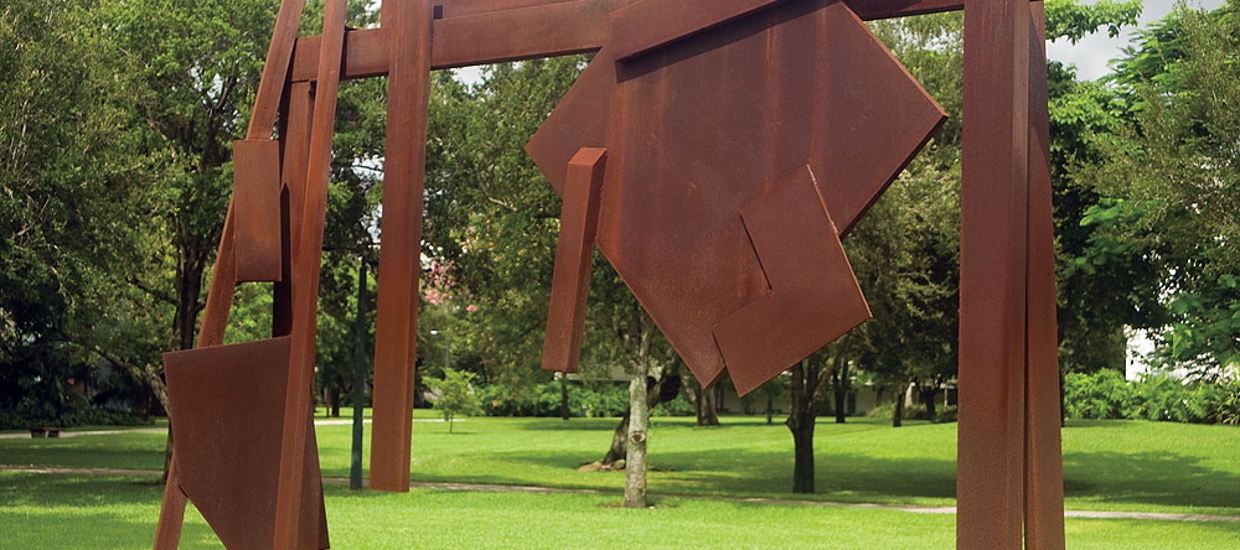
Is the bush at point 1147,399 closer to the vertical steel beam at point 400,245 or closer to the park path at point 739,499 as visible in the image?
the park path at point 739,499

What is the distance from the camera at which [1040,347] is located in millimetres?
4980

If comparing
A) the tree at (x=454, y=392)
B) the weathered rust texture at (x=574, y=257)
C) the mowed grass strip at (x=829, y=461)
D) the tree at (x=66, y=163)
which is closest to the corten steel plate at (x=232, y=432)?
the weathered rust texture at (x=574, y=257)

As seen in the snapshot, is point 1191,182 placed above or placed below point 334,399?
above

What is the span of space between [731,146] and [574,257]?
2.70ft

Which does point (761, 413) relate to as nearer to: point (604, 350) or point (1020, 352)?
point (604, 350)

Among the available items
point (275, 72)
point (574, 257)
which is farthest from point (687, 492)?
point (574, 257)

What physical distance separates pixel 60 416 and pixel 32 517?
2743 centimetres

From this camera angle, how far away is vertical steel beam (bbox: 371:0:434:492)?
19.2 ft

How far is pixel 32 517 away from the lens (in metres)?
18.3

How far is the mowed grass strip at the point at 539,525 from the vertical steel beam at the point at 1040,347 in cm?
1107

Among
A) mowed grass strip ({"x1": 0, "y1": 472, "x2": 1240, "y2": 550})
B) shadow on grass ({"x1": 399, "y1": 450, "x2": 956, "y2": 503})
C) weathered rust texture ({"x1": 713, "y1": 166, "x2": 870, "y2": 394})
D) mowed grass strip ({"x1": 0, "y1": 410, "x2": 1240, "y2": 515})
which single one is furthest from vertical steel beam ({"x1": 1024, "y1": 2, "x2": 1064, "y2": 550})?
shadow on grass ({"x1": 399, "y1": 450, "x2": 956, "y2": 503})

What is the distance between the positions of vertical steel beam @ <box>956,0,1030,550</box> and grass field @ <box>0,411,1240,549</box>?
11.7 meters

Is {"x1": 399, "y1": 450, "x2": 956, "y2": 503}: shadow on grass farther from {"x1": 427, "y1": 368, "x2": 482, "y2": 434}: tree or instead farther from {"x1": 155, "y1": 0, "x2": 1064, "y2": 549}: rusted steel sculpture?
{"x1": 155, "y1": 0, "x2": 1064, "y2": 549}: rusted steel sculpture

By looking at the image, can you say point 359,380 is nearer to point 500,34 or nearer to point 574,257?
point 500,34
